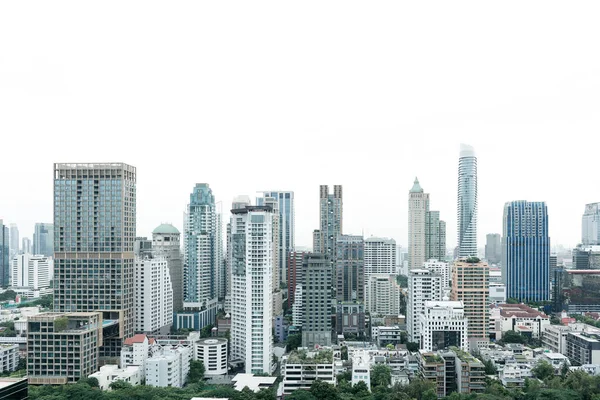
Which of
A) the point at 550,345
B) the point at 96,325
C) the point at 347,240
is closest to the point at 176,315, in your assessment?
the point at 96,325

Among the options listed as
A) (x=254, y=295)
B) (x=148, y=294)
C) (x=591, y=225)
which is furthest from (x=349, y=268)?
(x=591, y=225)

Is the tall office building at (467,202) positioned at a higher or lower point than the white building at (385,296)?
higher

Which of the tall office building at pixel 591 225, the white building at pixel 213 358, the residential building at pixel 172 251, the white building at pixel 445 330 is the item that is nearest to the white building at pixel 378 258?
the residential building at pixel 172 251

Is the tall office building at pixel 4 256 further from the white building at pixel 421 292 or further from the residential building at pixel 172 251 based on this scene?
the white building at pixel 421 292

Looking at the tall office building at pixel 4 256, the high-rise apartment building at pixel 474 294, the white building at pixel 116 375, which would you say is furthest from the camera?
the tall office building at pixel 4 256

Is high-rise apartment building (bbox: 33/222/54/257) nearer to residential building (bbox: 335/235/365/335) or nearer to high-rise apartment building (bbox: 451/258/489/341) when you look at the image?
residential building (bbox: 335/235/365/335)

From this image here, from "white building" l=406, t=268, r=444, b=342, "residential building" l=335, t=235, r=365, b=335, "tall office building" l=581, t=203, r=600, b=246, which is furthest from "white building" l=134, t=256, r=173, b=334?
"tall office building" l=581, t=203, r=600, b=246

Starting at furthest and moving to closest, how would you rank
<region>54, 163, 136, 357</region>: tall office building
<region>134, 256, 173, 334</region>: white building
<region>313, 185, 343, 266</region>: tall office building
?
<region>313, 185, 343, 266</region>: tall office building < <region>134, 256, 173, 334</region>: white building < <region>54, 163, 136, 357</region>: tall office building
